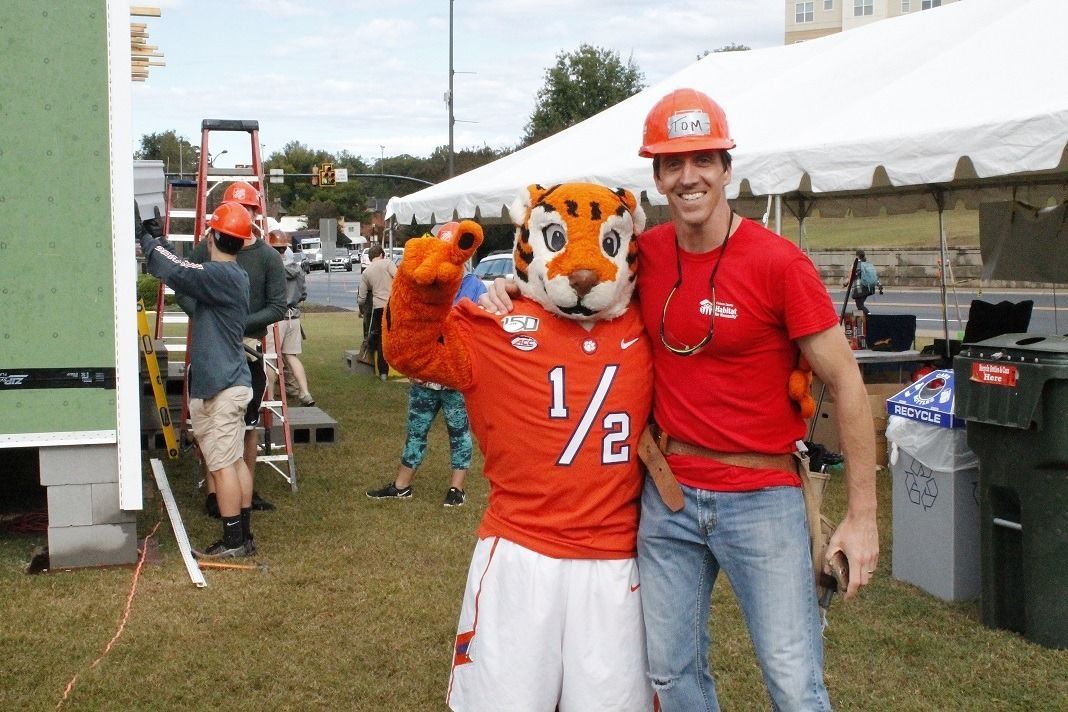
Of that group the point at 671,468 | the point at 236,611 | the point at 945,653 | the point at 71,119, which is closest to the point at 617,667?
the point at 671,468

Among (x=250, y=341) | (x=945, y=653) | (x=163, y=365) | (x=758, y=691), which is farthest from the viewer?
(x=163, y=365)

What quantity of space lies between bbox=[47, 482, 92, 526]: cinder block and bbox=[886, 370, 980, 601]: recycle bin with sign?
403cm

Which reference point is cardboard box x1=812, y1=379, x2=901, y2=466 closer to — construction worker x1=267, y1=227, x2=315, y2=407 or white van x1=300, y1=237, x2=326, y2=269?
construction worker x1=267, y1=227, x2=315, y2=407

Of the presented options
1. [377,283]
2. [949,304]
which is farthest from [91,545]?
[949,304]

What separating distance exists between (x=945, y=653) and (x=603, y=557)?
2.47 metres

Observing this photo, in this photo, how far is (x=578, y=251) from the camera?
2.82m

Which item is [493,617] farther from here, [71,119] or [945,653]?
[71,119]

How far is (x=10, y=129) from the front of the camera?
17.8ft

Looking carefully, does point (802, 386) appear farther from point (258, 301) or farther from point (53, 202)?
point (258, 301)

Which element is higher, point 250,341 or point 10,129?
point 10,129

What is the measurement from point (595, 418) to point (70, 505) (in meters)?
3.91

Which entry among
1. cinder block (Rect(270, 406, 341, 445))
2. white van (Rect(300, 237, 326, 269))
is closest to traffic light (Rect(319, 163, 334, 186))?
white van (Rect(300, 237, 326, 269))

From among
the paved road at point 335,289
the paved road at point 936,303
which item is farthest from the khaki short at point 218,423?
the paved road at point 335,289

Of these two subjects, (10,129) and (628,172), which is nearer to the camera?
(10,129)
